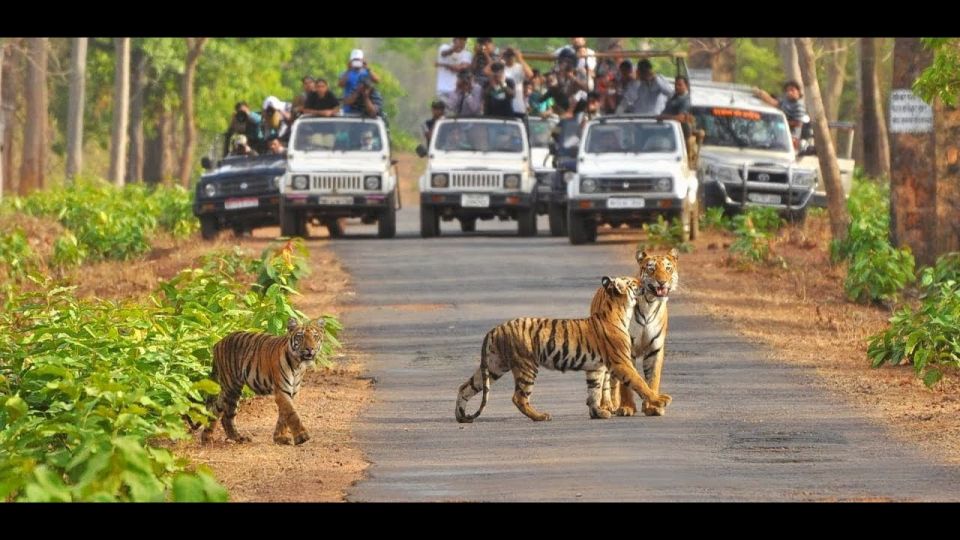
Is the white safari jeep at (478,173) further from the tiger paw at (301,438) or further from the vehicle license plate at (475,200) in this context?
the tiger paw at (301,438)

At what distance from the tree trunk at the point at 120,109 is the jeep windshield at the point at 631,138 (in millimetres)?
23271

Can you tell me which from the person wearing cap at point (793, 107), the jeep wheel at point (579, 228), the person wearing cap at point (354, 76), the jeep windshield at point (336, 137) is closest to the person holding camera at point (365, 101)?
the person wearing cap at point (354, 76)

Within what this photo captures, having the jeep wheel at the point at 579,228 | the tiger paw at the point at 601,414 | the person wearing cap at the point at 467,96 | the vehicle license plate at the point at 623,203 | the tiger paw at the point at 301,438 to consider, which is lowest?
the tiger paw at the point at 301,438

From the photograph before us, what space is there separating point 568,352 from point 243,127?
69.9 ft

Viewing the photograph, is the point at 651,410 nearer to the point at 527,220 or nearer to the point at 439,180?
the point at 439,180

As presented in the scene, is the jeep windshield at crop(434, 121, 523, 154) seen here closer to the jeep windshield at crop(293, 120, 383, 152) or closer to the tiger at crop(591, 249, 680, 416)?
the jeep windshield at crop(293, 120, 383, 152)

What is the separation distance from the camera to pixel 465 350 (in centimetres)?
1975

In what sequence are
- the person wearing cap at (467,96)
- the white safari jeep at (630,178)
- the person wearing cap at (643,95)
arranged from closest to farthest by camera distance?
the white safari jeep at (630,178) < the person wearing cap at (643,95) < the person wearing cap at (467,96)

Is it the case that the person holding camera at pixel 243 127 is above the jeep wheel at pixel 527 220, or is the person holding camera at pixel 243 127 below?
above

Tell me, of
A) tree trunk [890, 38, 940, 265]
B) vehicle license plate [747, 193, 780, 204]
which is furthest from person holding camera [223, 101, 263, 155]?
tree trunk [890, 38, 940, 265]

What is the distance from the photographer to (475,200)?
33.2 metres

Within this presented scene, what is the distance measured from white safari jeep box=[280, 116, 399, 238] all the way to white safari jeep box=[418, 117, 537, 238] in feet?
2.14

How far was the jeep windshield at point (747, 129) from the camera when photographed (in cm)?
3537
